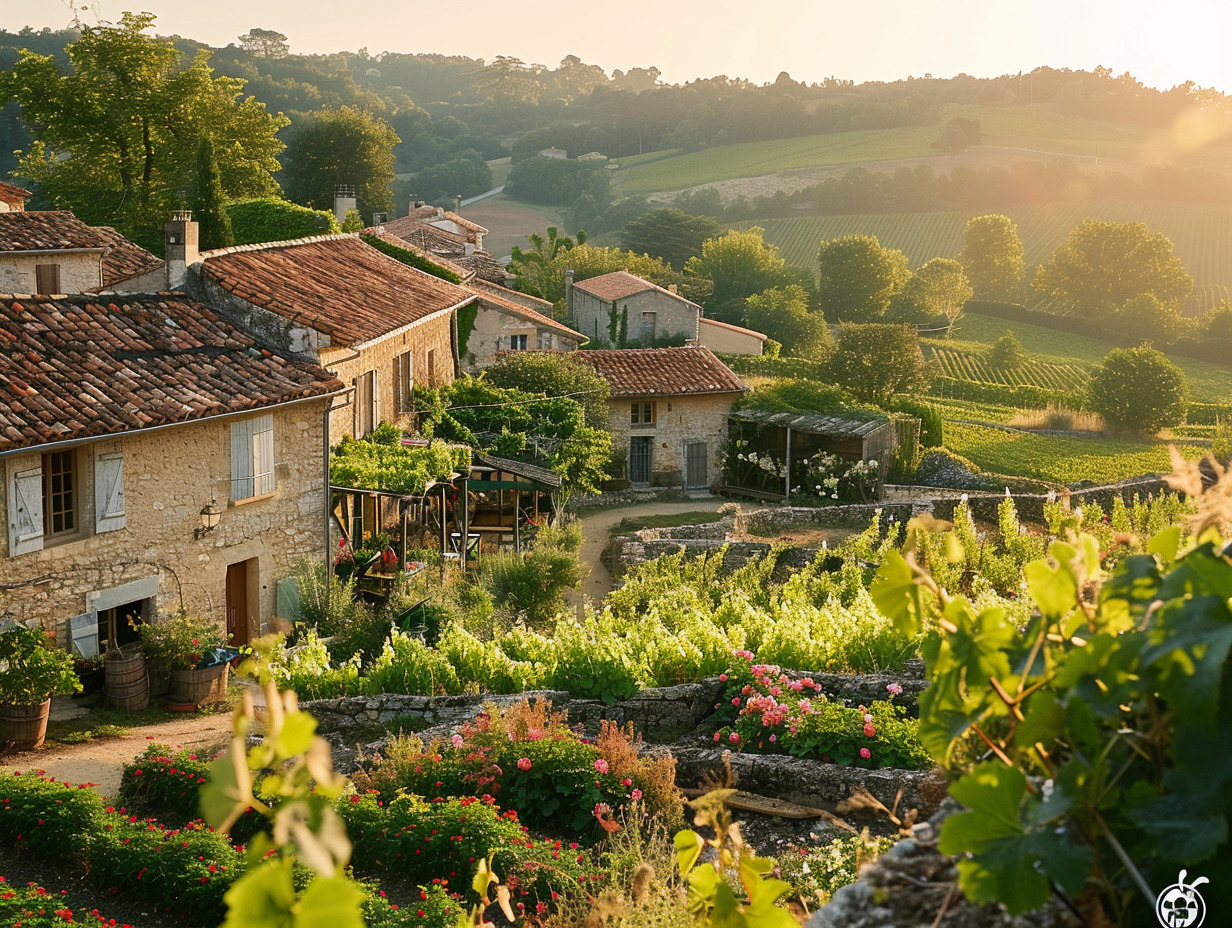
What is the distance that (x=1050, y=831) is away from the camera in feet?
4.57

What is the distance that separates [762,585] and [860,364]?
2433 cm

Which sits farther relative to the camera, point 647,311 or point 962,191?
point 962,191

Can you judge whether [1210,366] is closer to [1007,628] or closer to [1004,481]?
[1004,481]

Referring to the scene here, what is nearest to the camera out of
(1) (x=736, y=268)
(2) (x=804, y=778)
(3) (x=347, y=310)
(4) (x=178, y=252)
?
(2) (x=804, y=778)

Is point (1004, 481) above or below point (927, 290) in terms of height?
below

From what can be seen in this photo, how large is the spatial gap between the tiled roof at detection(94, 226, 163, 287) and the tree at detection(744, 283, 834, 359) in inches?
1374

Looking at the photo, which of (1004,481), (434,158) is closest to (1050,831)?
(1004,481)

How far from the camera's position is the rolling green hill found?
8719 centimetres

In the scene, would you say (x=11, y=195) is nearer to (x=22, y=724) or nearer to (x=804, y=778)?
(x=22, y=724)

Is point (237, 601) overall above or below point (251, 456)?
below

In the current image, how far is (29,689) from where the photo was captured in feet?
35.9

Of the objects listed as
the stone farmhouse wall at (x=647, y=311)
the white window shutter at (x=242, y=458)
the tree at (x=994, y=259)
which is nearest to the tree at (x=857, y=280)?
the tree at (x=994, y=259)

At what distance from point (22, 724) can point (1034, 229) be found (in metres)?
98.1

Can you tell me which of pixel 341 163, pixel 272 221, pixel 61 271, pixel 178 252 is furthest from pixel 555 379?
pixel 341 163
